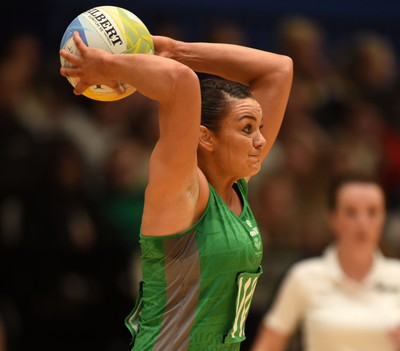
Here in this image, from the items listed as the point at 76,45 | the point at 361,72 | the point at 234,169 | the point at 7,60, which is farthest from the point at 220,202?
the point at 361,72

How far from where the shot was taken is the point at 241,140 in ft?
13.1

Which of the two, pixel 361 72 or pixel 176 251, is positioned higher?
pixel 176 251

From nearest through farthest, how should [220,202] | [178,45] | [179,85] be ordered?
[179,85] → [220,202] → [178,45]

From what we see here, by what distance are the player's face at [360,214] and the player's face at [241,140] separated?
189cm

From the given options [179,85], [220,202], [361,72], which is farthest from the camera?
[361,72]

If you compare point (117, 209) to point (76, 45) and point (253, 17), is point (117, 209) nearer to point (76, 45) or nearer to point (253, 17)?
point (253, 17)

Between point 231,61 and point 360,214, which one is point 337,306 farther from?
point 231,61

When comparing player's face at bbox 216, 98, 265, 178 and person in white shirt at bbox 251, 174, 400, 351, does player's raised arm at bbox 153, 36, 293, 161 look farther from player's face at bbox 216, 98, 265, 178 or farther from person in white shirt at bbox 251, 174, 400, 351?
person in white shirt at bbox 251, 174, 400, 351

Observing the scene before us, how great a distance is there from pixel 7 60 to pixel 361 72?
3437 millimetres

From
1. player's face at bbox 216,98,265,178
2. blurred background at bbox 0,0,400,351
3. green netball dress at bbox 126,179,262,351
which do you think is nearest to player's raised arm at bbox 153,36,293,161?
player's face at bbox 216,98,265,178

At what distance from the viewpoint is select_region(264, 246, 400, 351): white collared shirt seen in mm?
5535

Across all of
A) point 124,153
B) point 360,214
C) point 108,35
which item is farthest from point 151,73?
point 124,153

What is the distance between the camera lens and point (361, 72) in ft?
32.1

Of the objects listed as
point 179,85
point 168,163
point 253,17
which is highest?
point 179,85
